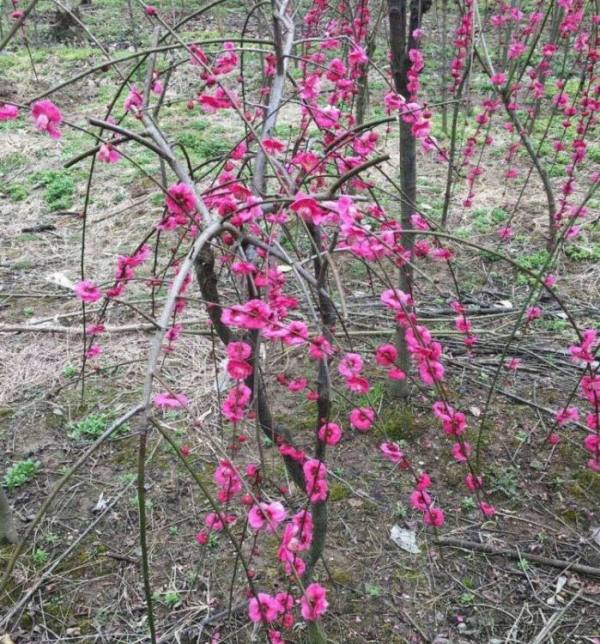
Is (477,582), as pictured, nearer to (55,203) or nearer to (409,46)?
(409,46)

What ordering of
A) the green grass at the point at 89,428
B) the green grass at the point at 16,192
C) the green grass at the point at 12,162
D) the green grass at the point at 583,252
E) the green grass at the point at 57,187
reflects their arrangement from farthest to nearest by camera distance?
the green grass at the point at 12,162, the green grass at the point at 16,192, the green grass at the point at 57,187, the green grass at the point at 583,252, the green grass at the point at 89,428

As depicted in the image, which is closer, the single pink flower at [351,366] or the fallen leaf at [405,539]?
the single pink flower at [351,366]

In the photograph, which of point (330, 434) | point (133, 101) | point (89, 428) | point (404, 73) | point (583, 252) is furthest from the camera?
point (583, 252)

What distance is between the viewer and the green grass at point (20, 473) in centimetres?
236

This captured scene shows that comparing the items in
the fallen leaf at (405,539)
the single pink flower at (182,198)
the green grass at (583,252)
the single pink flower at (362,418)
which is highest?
the single pink flower at (182,198)

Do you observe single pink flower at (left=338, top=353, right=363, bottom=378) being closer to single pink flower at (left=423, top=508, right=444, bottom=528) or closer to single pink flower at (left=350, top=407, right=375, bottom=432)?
single pink flower at (left=350, top=407, right=375, bottom=432)

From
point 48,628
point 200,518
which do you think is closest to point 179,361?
point 200,518

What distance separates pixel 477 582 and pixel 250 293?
1.36 meters

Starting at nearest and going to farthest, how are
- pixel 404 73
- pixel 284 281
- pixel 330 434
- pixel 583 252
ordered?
pixel 330 434 → pixel 284 281 → pixel 404 73 → pixel 583 252

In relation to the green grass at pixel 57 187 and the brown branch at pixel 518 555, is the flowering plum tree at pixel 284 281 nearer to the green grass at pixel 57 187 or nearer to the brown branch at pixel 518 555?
the brown branch at pixel 518 555

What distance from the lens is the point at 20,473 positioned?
7.82ft

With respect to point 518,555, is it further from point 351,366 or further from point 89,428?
point 89,428

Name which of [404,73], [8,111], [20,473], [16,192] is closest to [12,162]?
[16,192]

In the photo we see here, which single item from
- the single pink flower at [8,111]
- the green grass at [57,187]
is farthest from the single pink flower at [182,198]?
the green grass at [57,187]
